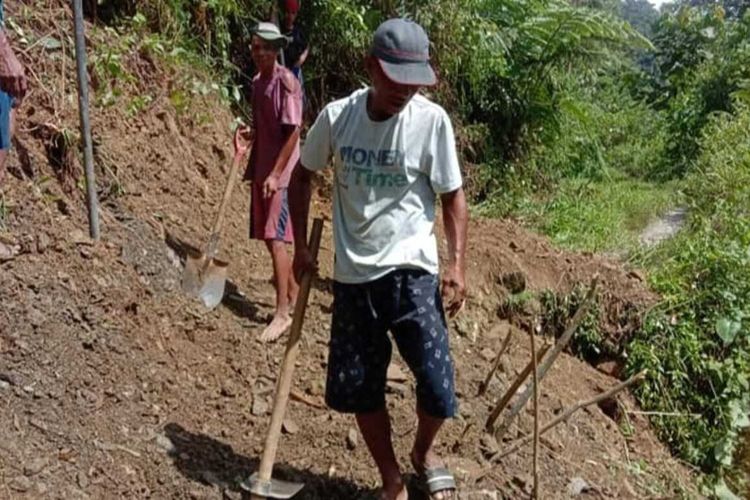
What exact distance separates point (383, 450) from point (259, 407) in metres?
0.84

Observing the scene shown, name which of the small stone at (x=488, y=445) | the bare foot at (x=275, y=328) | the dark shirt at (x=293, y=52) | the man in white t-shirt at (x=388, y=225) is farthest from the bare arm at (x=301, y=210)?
the dark shirt at (x=293, y=52)

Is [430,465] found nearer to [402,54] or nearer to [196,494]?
[196,494]

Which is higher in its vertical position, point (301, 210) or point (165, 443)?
point (301, 210)

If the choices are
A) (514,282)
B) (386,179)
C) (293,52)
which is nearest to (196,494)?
(386,179)

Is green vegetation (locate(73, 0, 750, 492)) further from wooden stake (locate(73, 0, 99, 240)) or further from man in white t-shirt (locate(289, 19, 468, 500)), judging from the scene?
man in white t-shirt (locate(289, 19, 468, 500))

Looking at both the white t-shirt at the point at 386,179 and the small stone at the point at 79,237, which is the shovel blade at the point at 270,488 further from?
the small stone at the point at 79,237

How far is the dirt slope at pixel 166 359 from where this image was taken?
10.2 feet

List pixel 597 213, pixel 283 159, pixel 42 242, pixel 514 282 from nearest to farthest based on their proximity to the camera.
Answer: pixel 42 242 < pixel 283 159 < pixel 514 282 < pixel 597 213

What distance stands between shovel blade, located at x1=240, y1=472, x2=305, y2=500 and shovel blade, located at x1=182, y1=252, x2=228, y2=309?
163cm

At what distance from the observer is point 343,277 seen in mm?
2807

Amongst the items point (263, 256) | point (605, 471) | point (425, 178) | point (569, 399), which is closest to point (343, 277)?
point (425, 178)

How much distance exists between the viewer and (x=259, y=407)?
3.65 m

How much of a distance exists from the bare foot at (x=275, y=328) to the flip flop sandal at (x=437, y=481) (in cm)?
140

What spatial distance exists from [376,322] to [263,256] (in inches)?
114
